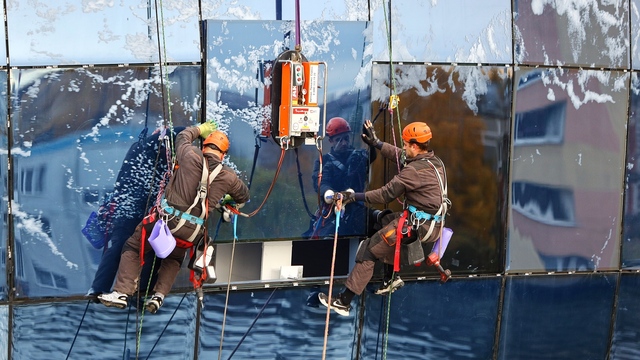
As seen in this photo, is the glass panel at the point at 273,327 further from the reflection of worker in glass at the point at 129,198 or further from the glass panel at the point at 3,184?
the glass panel at the point at 3,184

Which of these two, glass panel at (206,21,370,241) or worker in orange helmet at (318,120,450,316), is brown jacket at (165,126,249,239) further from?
worker in orange helmet at (318,120,450,316)

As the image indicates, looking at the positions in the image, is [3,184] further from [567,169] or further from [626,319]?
[626,319]

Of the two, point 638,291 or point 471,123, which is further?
point 638,291

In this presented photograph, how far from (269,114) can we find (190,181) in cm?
122

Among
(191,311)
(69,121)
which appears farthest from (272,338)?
(69,121)

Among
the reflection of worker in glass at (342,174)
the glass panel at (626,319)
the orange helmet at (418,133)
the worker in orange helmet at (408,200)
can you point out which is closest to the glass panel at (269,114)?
the reflection of worker in glass at (342,174)

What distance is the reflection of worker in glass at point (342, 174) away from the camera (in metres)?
9.15

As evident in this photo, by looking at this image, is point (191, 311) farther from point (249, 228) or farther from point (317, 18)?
point (317, 18)

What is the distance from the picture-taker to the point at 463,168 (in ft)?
31.6

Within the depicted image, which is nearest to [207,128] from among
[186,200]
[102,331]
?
[186,200]

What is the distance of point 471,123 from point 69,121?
396 centimetres

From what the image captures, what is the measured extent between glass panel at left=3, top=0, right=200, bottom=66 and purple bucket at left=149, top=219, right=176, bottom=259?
1.52 m

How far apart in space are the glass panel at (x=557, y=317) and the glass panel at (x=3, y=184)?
16.6ft

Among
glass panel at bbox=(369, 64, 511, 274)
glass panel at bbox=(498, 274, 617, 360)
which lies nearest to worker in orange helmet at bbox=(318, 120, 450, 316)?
glass panel at bbox=(369, 64, 511, 274)
